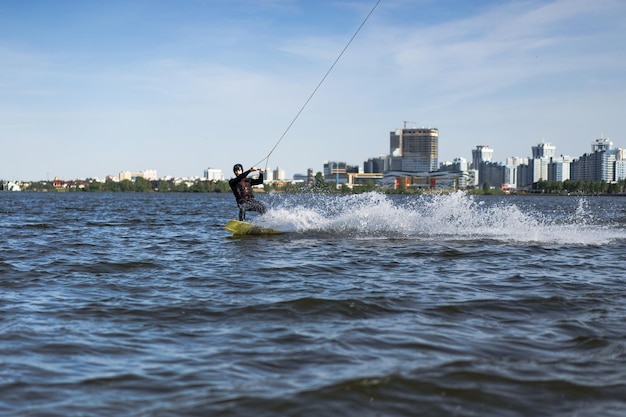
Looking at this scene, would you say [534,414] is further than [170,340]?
No

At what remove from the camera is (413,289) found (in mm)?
11047

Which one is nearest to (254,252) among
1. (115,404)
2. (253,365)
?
(253,365)

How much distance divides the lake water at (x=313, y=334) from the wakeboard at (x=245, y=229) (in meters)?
5.26

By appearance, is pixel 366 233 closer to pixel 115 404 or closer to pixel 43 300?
pixel 43 300

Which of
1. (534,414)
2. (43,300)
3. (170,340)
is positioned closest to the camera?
(534,414)

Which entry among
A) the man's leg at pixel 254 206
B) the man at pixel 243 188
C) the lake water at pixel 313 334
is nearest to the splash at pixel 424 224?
the man's leg at pixel 254 206

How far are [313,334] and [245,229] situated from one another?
565 inches

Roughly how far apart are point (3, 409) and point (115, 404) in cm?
91

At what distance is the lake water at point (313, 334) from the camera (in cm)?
572

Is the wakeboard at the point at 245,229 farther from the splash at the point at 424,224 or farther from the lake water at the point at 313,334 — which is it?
the lake water at the point at 313,334

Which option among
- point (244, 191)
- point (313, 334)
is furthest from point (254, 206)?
point (313, 334)

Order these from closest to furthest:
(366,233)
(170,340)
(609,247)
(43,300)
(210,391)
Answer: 1. (210,391)
2. (170,340)
3. (43,300)
4. (609,247)
5. (366,233)

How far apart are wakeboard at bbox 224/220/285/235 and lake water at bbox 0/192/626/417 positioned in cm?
526

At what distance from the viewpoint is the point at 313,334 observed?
7926mm
